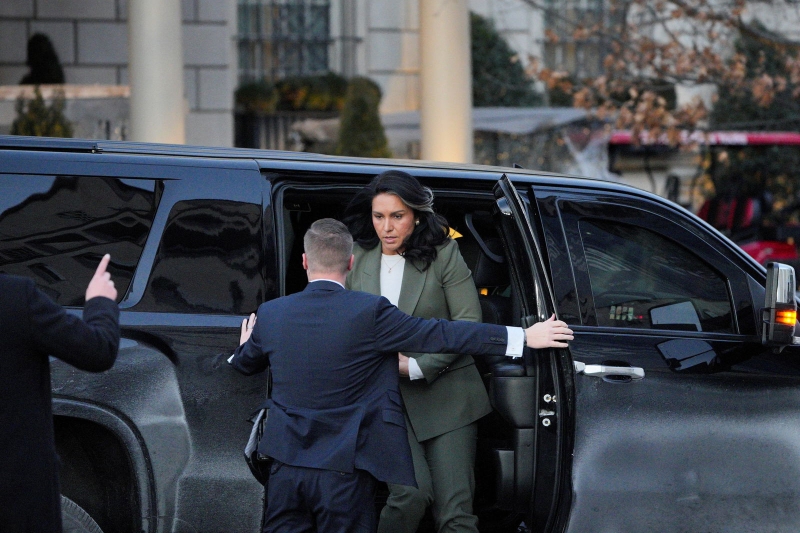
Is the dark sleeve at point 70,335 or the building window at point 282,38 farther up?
the building window at point 282,38

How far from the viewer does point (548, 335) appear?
11.9 feet

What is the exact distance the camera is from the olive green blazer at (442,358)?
158 inches

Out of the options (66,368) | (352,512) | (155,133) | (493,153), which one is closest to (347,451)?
(352,512)

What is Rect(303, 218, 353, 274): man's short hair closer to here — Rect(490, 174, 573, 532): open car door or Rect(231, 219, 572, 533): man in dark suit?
Rect(231, 219, 572, 533): man in dark suit

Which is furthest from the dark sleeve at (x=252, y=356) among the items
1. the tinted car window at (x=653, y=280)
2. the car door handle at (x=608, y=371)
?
the tinted car window at (x=653, y=280)

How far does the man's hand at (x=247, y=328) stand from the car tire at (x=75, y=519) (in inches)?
31.6

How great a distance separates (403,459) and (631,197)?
1.49 metres

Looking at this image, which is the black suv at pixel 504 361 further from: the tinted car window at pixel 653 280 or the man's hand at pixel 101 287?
the man's hand at pixel 101 287

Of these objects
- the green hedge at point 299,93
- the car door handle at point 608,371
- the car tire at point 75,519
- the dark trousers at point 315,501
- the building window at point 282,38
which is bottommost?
the car tire at point 75,519

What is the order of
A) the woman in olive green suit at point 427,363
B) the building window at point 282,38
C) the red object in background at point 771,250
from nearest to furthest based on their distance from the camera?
the woman in olive green suit at point 427,363 → the red object in background at point 771,250 → the building window at point 282,38

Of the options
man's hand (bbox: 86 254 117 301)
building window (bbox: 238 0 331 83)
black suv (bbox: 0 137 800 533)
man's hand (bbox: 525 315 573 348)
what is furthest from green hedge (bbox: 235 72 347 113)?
man's hand (bbox: 86 254 117 301)

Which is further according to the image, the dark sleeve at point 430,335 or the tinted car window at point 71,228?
the tinted car window at point 71,228

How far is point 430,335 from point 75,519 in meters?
1.38

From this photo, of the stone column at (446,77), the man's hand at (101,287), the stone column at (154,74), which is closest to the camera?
the man's hand at (101,287)
